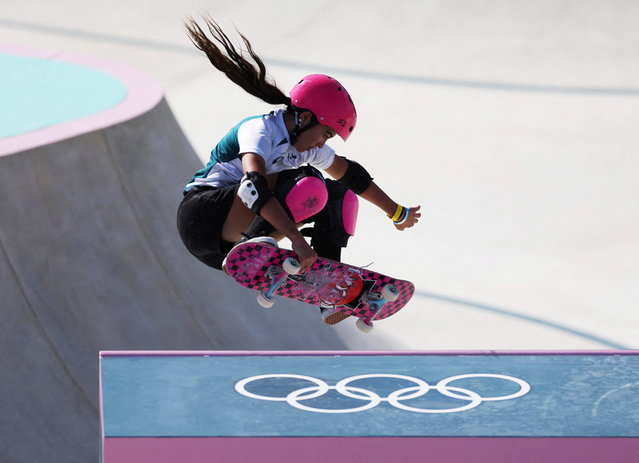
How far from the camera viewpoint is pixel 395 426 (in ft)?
13.0

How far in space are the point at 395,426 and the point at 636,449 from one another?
37.4 inches

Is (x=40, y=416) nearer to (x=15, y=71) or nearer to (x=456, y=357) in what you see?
(x=456, y=357)

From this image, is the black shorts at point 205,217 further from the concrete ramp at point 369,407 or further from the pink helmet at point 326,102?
the concrete ramp at point 369,407

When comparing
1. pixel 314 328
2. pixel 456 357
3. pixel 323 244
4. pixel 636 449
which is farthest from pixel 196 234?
pixel 314 328

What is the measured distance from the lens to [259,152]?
4328 mm

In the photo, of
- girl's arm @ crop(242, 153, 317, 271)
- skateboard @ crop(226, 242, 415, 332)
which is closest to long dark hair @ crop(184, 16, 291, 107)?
girl's arm @ crop(242, 153, 317, 271)

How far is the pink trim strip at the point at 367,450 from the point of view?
3.71 m

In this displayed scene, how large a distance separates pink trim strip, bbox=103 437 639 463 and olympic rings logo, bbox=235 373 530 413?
0.39 metres

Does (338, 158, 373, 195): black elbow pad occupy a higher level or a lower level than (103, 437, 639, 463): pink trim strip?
higher

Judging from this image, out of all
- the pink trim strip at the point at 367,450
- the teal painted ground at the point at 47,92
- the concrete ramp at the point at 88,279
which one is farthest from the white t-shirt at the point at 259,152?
the teal painted ground at the point at 47,92

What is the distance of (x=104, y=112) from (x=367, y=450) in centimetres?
478

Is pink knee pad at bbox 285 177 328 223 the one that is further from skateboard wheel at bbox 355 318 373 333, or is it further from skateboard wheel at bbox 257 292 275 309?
skateboard wheel at bbox 355 318 373 333

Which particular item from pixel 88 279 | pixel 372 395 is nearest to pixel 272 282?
pixel 372 395

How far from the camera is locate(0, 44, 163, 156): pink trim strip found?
6980 mm
